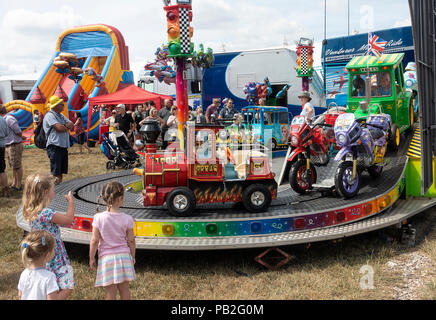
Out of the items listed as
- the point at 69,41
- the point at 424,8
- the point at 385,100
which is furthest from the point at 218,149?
the point at 69,41

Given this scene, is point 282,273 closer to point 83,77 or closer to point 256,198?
point 256,198

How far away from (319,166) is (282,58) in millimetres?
11105

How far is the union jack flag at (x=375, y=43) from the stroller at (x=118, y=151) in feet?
29.1

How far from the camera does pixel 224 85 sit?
1834 cm

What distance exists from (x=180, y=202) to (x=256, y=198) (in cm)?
87

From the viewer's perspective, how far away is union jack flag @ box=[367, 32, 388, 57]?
47.2 ft

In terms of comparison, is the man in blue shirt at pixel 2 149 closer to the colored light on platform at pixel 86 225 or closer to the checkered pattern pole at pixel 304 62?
the colored light on platform at pixel 86 225

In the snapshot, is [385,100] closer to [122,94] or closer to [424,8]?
[424,8]

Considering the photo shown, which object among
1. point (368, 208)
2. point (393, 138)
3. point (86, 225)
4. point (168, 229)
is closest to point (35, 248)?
point (168, 229)

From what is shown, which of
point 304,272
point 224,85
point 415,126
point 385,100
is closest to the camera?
point 304,272

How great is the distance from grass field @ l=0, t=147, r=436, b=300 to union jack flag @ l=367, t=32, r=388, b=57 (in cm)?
1040

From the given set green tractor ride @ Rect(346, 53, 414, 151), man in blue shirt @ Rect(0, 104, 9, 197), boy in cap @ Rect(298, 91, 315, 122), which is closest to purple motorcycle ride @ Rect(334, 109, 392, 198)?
boy in cap @ Rect(298, 91, 315, 122)

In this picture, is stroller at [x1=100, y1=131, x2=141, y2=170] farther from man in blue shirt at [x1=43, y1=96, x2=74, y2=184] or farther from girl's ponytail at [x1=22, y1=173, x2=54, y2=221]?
girl's ponytail at [x1=22, y1=173, x2=54, y2=221]

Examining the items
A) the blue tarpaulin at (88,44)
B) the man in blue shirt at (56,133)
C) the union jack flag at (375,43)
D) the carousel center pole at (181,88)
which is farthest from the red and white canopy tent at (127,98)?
the man in blue shirt at (56,133)
